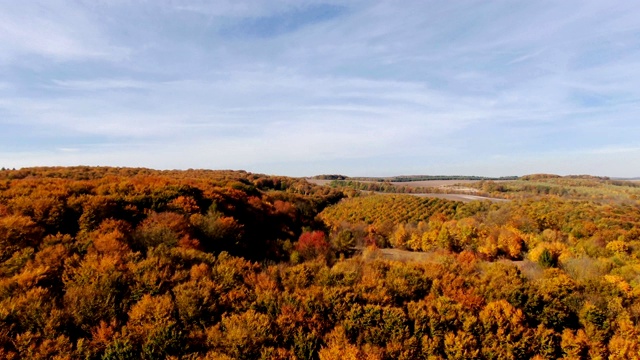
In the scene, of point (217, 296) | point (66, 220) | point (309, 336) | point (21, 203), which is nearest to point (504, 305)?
point (309, 336)

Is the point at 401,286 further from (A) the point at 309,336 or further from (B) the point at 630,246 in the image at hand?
(B) the point at 630,246

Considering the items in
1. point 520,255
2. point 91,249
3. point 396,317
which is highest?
point 91,249

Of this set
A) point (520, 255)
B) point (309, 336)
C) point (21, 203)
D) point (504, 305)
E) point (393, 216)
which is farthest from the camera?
point (393, 216)

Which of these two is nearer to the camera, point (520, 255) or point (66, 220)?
point (66, 220)

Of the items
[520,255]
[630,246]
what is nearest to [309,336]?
[520,255]

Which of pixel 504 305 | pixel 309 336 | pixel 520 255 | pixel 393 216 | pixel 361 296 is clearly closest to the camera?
pixel 309 336

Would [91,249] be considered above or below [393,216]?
above

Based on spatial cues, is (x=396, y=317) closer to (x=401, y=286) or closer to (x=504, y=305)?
(x=401, y=286)

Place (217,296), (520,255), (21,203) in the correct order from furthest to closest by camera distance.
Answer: (520,255)
(21,203)
(217,296)

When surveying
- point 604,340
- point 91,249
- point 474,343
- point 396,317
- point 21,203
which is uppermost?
point 21,203
